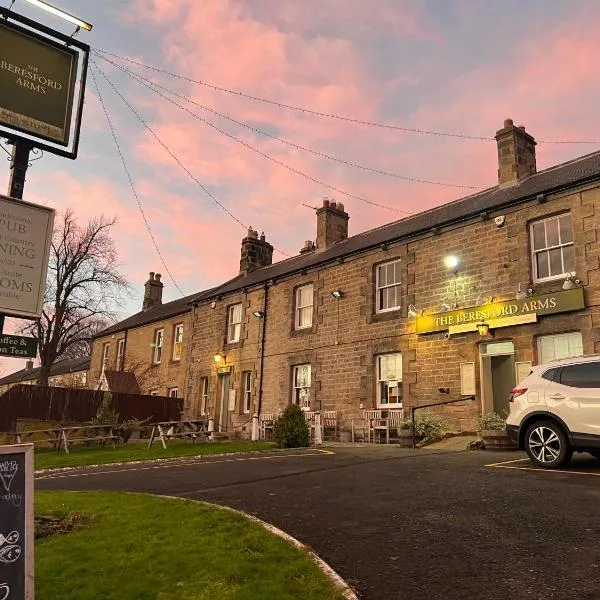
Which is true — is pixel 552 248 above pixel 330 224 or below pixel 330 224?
below

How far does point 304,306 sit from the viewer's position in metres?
22.5

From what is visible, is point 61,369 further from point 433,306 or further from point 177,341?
point 433,306

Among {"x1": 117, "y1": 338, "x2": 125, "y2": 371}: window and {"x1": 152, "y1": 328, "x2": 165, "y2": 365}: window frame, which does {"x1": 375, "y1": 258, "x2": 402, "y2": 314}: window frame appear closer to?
{"x1": 152, "y1": 328, "x2": 165, "y2": 365}: window frame

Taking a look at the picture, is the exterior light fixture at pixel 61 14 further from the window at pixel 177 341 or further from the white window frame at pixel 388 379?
the window at pixel 177 341

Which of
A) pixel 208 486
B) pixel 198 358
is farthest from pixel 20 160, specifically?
pixel 198 358

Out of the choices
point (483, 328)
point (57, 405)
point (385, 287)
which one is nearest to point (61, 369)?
point (57, 405)

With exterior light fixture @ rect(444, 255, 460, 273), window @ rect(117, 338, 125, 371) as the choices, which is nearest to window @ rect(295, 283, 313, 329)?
exterior light fixture @ rect(444, 255, 460, 273)

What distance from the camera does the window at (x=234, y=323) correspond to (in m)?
25.7

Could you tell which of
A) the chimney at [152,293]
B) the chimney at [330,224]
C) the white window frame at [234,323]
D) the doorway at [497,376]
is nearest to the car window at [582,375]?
the doorway at [497,376]

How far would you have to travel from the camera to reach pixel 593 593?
12.6ft

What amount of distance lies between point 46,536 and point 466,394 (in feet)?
40.8

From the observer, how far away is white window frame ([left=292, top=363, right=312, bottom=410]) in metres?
21.2

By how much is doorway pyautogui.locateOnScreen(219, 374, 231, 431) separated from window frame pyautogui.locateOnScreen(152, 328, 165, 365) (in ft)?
21.1

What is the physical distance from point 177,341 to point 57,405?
735 cm
